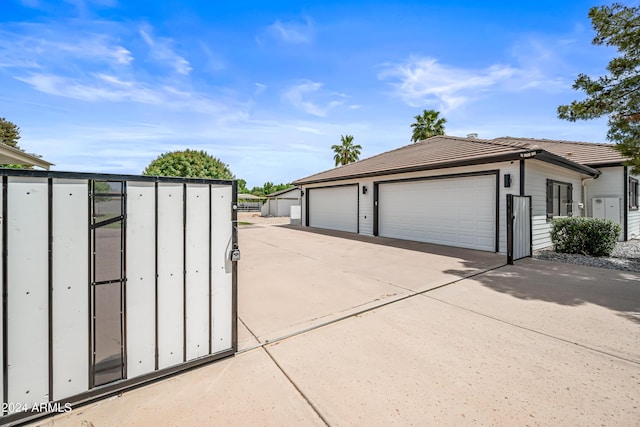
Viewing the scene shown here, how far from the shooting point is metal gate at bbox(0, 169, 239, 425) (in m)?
1.62

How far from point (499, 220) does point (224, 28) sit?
953 centimetres

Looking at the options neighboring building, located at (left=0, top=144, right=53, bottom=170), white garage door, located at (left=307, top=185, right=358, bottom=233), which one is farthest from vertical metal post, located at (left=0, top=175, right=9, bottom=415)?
white garage door, located at (left=307, top=185, right=358, bottom=233)

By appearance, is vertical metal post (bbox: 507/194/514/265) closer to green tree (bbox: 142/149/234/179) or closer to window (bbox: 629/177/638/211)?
window (bbox: 629/177/638/211)

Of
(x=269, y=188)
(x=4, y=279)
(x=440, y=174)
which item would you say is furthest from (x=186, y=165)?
(x=269, y=188)

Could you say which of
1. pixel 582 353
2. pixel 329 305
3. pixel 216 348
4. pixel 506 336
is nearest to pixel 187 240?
pixel 216 348

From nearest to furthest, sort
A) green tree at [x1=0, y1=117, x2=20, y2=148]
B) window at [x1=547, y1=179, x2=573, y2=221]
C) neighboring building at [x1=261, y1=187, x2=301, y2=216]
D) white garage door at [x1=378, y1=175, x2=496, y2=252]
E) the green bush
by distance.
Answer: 1. the green bush
2. white garage door at [x1=378, y1=175, x2=496, y2=252]
3. window at [x1=547, y1=179, x2=573, y2=221]
4. green tree at [x1=0, y1=117, x2=20, y2=148]
5. neighboring building at [x1=261, y1=187, x2=301, y2=216]

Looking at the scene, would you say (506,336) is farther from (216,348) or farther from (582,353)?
(216,348)

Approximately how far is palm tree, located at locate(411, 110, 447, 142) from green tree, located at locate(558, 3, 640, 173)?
14.7 metres

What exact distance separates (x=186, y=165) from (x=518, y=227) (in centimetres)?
2449

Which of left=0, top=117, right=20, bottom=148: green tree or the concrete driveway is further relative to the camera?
left=0, top=117, right=20, bottom=148: green tree

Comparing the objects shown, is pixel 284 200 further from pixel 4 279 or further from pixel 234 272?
pixel 4 279

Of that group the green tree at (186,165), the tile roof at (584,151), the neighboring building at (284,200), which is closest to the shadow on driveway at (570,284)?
the tile roof at (584,151)

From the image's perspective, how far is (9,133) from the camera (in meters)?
28.2

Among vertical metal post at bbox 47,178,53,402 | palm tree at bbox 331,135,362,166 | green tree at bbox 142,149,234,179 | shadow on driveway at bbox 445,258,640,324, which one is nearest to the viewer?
vertical metal post at bbox 47,178,53,402
